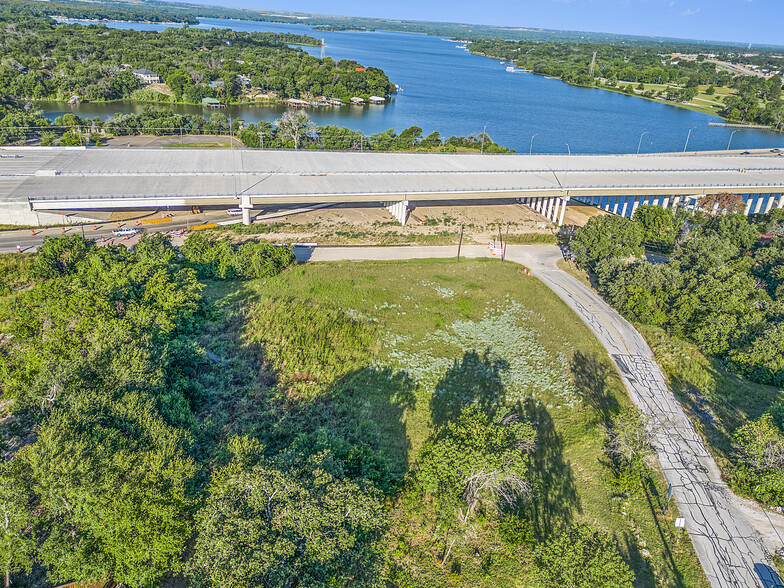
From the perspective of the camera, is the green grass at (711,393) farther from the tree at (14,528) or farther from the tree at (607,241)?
the tree at (14,528)

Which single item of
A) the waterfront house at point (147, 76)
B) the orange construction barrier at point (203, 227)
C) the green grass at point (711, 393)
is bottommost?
the orange construction barrier at point (203, 227)

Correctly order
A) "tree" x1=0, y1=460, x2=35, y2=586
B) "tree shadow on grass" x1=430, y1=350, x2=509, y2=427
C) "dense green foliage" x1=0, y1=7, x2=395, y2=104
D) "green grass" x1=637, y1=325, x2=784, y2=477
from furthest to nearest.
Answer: "dense green foliage" x1=0, y1=7, x2=395, y2=104, "tree shadow on grass" x1=430, y1=350, x2=509, y2=427, "green grass" x1=637, y1=325, x2=784, y2=477, "tree" x1=0, y1=460, x2=35, y2=586

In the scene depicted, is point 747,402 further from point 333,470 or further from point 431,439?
point 333,470

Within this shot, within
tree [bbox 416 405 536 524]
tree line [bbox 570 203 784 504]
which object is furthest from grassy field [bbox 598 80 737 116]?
tree [bbox 416 405 536 524]

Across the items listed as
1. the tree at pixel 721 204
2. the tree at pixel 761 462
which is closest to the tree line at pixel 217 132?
the tree at pixel 721 204

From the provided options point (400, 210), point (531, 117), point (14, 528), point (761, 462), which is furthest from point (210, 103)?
point (761, 462)

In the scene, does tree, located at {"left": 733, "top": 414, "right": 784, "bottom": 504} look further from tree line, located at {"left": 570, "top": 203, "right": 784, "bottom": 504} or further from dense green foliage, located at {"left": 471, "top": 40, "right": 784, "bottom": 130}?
dense green foliage, located at {"left": 471, "top": 40, "right": 784, "bottom": 130}
